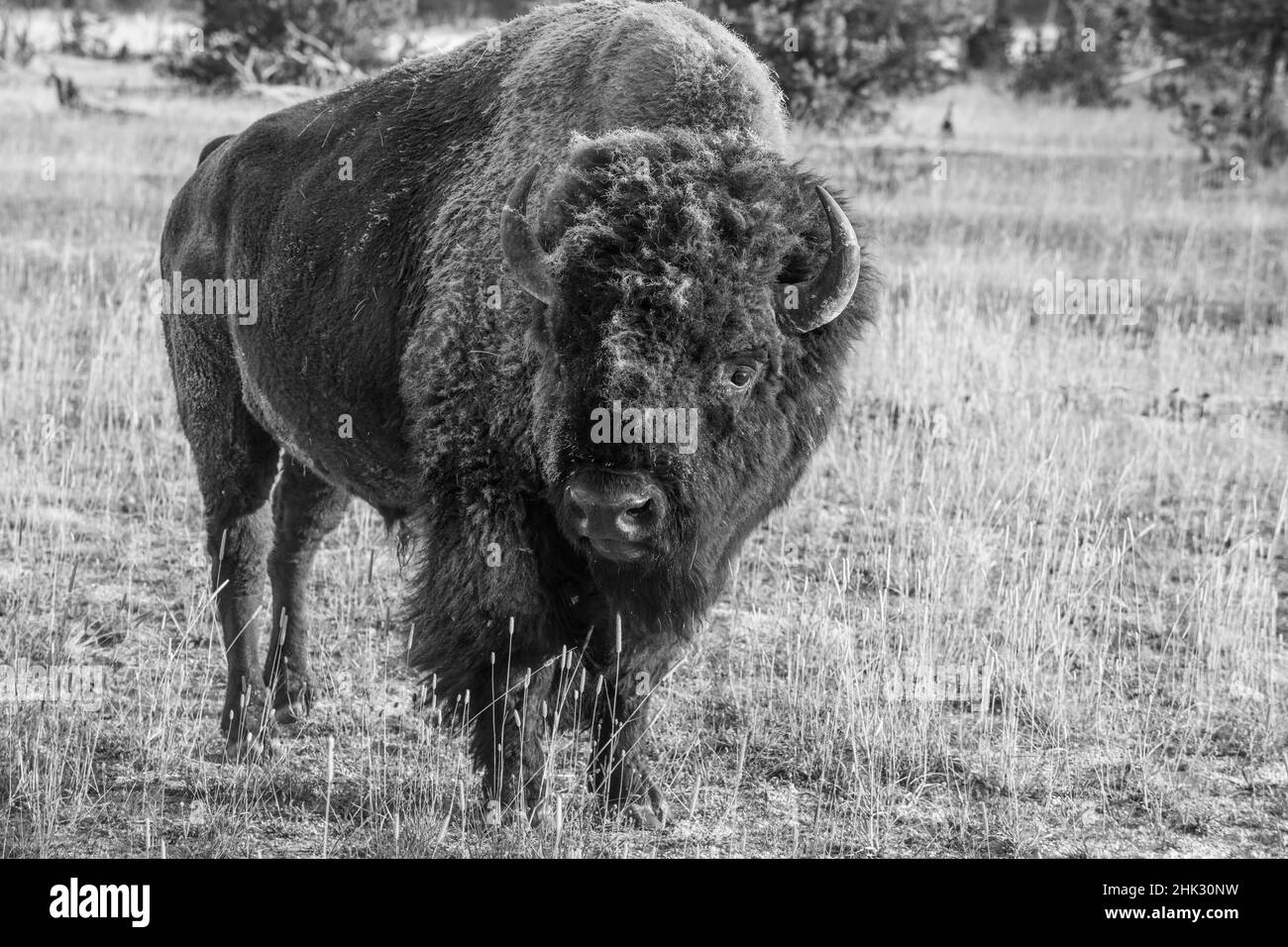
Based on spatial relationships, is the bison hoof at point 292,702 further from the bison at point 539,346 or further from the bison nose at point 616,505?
the bison nose at point 616,505

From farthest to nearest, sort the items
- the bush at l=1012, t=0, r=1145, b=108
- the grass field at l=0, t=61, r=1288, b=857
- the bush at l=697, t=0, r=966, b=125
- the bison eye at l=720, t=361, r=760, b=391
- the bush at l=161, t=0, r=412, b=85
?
the bush at l=1012, t=0, r=1145, b=108, the bush at l=161, t=0, r=412, b=85, the bush at l=697, t=0, r=966, b=125, the grass field at l=0, t=61, r=1288, b=857, the bison eye at l=720, t=361, r=760, b=391

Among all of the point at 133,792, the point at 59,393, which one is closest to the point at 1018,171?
the point at 59,393

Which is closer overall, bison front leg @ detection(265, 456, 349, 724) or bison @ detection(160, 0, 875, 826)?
bison @ detection(160, 0, 875, 826)

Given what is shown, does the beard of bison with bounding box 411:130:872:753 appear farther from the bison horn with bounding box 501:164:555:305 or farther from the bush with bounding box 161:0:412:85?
the bush with bounding box 161:0:412:85

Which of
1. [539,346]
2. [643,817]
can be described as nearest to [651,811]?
[643,817]

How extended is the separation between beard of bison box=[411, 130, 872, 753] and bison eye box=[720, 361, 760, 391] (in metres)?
0.03

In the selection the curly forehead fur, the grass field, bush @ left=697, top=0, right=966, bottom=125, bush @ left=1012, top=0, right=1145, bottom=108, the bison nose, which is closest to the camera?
the bison nose

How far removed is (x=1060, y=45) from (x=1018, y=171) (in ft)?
54.1

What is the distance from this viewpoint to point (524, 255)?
13.0 feet

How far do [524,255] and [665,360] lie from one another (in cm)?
55

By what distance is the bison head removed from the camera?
3.73 m

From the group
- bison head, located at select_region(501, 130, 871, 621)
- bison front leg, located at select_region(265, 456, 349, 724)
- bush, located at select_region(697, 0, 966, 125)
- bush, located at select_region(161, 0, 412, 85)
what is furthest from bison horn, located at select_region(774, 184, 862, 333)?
bush, located at select_region(161, 0, 412, 85)

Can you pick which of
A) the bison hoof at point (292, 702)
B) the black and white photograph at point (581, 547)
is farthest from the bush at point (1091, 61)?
the bison hoof at point (292, 702)

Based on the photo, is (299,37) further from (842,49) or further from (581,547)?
(581,547)
